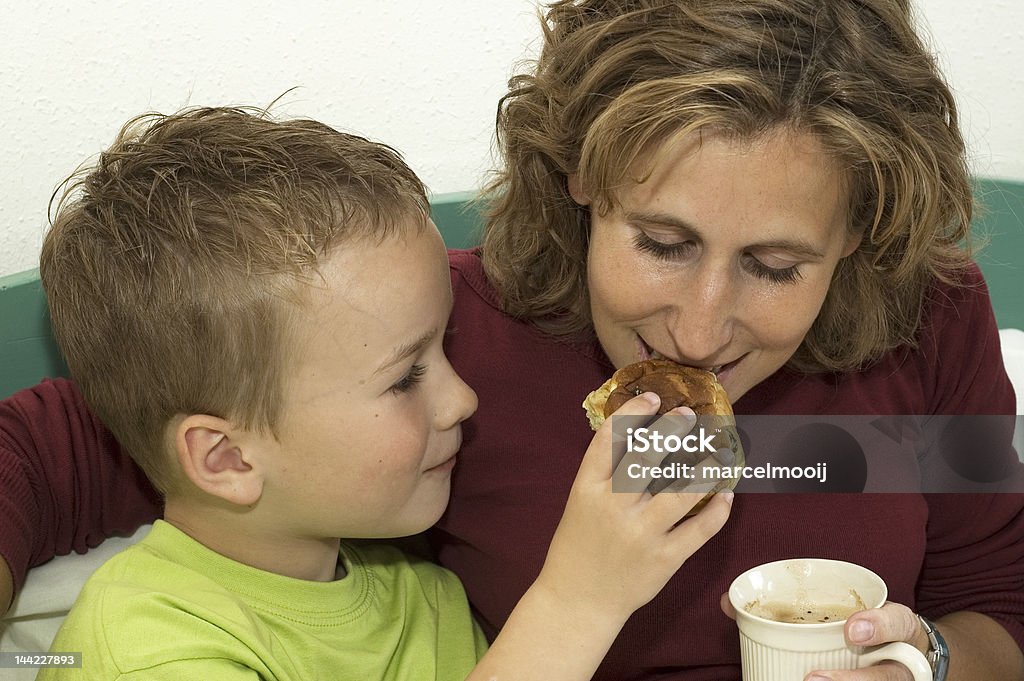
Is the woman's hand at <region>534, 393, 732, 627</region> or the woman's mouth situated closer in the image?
the woman's hand at <region>534, 393, 732, 627</region>

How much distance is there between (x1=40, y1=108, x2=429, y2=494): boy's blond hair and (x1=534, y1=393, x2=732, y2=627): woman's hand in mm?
276

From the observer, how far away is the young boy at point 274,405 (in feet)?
3.05

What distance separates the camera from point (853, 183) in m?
0.97

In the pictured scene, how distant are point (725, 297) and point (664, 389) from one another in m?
0.09

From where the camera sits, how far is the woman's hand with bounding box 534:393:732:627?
2.95ft

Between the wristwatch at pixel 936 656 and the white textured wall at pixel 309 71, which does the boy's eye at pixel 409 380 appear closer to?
the wristwatch at pixel 936 656

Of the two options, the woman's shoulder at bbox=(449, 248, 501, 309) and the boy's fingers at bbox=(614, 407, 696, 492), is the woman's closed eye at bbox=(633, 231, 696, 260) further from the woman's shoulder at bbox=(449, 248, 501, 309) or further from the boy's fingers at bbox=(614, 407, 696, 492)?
the woman's shoulder at bbox=(449, 248, 501, 309)

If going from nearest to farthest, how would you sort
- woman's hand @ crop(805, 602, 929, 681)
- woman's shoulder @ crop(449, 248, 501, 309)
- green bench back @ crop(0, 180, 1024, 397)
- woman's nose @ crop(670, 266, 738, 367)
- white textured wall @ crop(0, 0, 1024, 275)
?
1. woman's hand @ crop(805, 602, 929, 681)
2. woman's nose @ crop(670, 266, 738, 367)
3. woman's shoulder @ crop(449, 248, 501, 309)
4. green bench back @ crop(0, 180, 1024, 397)
5. white textured wall @ crop(0, 0, 1024, 275)

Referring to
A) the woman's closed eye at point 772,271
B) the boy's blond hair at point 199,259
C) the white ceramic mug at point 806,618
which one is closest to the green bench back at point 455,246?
the boy's blond hair at point 199,259

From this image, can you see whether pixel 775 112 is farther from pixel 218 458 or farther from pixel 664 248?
pixel 218 458

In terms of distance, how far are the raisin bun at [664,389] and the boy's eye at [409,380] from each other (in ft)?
0.51

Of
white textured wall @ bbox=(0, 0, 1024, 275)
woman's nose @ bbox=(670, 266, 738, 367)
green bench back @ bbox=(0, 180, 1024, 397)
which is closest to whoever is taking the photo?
woman's nose @ bbox=(670, 266, 738, 367)

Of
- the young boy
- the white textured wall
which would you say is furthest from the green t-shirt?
the white textured wall

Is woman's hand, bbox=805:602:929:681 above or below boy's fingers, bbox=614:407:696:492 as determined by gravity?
below
